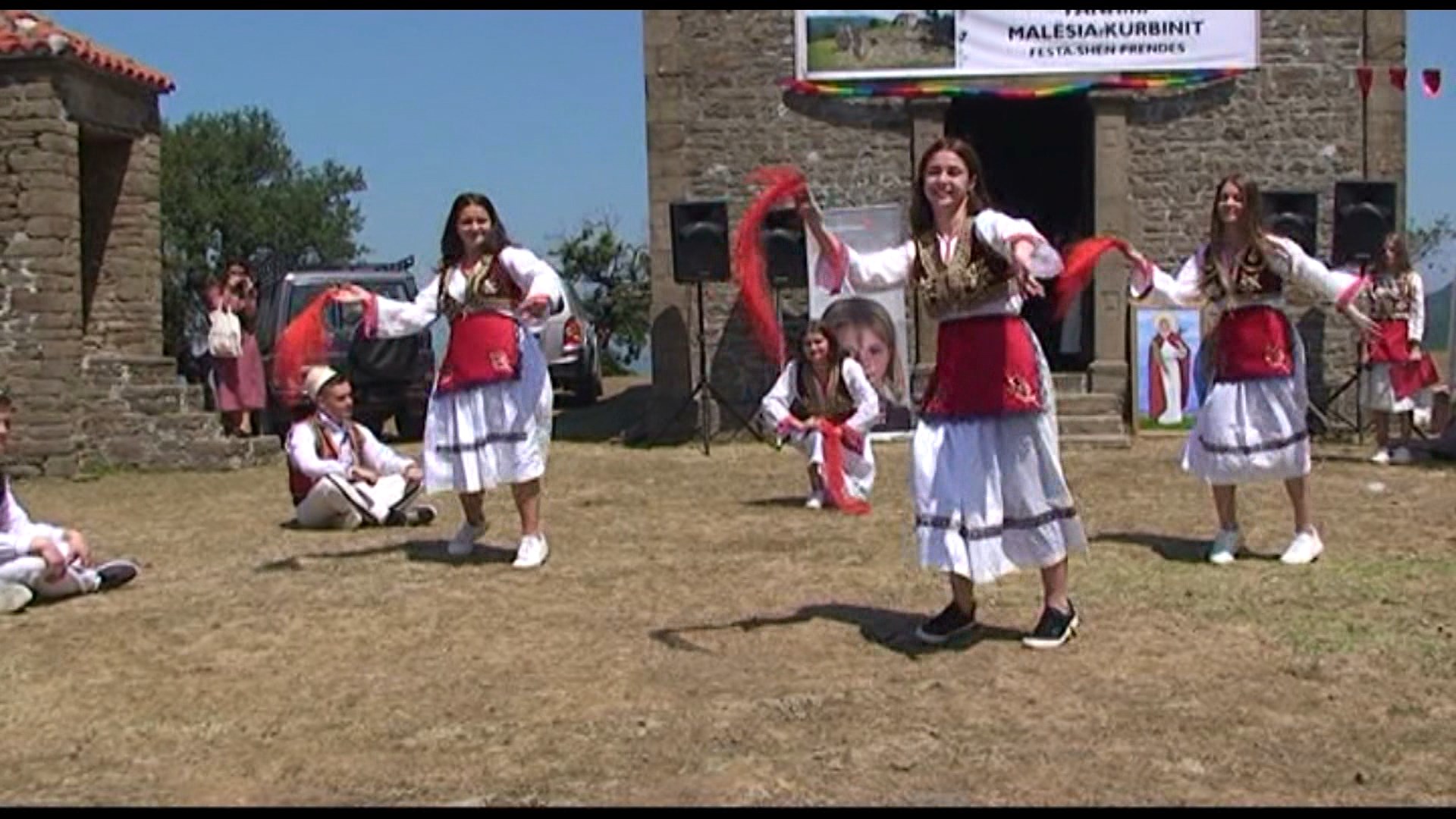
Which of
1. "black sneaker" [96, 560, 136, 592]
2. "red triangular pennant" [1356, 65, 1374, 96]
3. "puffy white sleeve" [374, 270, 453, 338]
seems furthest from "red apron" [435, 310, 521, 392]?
"red triangular pennant" [1356, 65, 1374, 96]

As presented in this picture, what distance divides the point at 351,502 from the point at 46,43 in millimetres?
6317

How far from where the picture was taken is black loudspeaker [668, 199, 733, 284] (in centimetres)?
1523

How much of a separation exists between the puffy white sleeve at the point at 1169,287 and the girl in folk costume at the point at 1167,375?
345 inches

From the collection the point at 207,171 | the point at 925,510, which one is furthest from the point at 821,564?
the point at 207,171

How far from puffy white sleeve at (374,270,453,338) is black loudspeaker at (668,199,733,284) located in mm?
7630

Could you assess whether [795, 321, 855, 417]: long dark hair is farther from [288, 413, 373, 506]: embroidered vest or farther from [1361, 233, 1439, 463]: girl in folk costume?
[1361, 233, 1439, 463]: girl in folk costume

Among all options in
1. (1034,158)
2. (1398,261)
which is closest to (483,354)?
(1398,261)

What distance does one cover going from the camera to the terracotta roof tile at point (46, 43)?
13.3 m

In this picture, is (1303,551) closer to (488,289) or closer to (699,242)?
(488,289)

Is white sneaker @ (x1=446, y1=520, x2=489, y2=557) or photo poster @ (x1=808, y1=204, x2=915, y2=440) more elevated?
photo poster @ (x1=808, y1=204, x2=915, y2=440)

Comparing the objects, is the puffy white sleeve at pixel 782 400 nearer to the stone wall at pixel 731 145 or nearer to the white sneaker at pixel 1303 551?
the white sneaker at pixel 1303 551

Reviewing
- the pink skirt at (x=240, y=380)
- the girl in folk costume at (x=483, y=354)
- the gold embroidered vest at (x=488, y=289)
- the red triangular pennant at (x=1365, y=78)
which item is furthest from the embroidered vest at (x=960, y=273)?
the red triangular pennant at (x=1365, y=78)

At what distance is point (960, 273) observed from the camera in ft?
18.2
